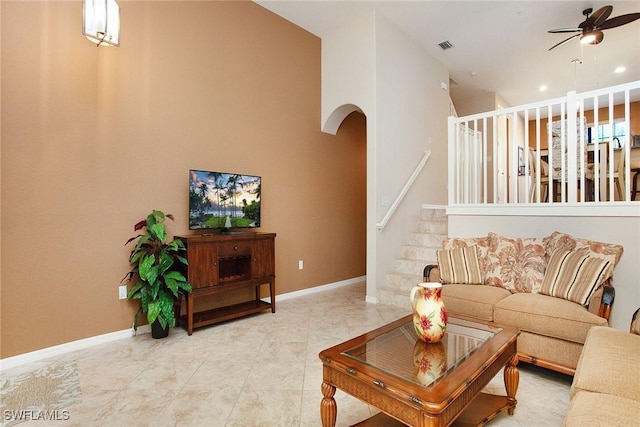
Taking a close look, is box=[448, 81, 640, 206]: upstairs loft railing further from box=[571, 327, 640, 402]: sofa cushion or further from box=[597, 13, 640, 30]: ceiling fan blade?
box=[571, 327, 640, 402]: sofa cushion

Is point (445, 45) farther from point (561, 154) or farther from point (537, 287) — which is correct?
point (537, 287)

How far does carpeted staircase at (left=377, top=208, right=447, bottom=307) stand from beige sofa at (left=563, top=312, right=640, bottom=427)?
2401 mm

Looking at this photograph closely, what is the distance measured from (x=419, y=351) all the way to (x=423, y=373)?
0.22 metres

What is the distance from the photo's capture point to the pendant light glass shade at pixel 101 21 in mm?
2381

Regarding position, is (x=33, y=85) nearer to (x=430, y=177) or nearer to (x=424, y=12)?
(x=424, y=12)

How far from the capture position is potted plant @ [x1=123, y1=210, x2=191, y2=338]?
2.80 m

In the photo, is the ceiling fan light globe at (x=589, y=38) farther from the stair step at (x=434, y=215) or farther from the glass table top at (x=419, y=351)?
the glass table top at (x=419, y=351)

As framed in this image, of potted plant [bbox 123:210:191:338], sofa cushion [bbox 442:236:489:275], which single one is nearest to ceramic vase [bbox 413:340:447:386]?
sofa cushion [bbox 442:236:489:275]

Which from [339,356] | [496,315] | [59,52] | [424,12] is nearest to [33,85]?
[59,52]

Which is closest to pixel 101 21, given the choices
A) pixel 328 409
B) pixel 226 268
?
pixel 226 268

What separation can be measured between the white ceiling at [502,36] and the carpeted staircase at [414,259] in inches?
106

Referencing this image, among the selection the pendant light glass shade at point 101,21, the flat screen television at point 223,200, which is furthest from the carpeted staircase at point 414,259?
the pendant light glass shade at point 101,21

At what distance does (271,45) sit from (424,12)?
2103 millimetres

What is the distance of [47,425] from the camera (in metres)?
1.72
